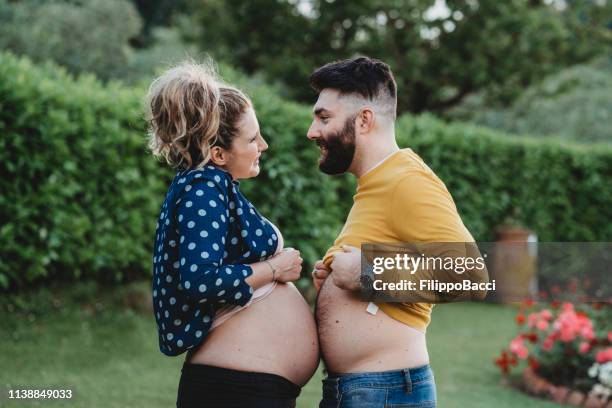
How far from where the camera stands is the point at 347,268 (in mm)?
2490

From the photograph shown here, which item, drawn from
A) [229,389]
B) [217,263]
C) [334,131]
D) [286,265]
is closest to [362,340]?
[286,265]

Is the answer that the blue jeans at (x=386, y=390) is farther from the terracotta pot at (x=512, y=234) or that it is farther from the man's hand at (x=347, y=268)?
the terracotta pot at (x=512, y=234)

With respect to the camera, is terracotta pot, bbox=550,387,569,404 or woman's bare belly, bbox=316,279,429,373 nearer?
woman's bare belly, bbox=316,279,429,373

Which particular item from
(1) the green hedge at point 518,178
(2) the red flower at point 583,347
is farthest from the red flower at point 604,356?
(1) the green hedge at point 518,178

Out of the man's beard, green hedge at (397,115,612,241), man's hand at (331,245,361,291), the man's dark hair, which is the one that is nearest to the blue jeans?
man's hand at (331,245,361,291)

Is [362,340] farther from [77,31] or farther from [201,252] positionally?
[77,31]

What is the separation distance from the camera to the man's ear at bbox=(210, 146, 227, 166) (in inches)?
95.3

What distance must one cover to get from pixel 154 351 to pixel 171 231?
495 cm

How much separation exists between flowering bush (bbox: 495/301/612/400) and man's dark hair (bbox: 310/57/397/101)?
440 cm

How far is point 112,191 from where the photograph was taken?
713cm

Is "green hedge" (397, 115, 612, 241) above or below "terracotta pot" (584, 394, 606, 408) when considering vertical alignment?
above

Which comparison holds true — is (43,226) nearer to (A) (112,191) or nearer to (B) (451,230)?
(A) (112,191)

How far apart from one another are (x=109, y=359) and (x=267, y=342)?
4.53m

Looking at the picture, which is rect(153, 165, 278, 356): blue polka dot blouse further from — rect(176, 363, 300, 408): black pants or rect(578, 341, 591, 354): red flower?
rect(578, 341, 591, 354): red flower
